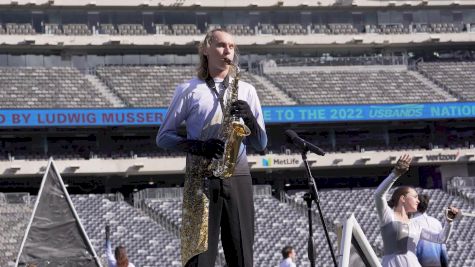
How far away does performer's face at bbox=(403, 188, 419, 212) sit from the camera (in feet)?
29.4

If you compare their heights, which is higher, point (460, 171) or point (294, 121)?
point (294, 121)

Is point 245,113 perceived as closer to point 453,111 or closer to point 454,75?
point 453,111

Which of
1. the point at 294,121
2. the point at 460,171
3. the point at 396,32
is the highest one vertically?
the point at 396,32

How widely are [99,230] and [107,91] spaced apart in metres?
13.9

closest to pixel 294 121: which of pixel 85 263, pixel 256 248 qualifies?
pixel 256 248

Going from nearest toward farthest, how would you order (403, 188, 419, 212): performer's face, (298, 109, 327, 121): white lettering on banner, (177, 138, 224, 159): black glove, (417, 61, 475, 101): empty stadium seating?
1. (177, 138, 224, 159): black glove
2. (403, 188, 419, 212): performer's face
3. (298, 109, 327, 121): white lettering on banner
4. (417, 61, 475, 101): empty stadium seating

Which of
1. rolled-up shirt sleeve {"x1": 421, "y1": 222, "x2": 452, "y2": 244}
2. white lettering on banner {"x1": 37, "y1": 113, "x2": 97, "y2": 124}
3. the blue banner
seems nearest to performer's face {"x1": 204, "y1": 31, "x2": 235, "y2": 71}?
rolled-up shirt sleeve {"x1": 421, "y1": 222, "x2": 452, "y2": 244}

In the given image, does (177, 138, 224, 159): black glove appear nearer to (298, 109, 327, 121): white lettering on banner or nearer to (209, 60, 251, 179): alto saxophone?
(209, 60, 251, 179): alto saxophone

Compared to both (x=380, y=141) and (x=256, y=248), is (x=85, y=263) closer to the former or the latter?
(x=256, y=248)

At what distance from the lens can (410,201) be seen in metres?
8.95

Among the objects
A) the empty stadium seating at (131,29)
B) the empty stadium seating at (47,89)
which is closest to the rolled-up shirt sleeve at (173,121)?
the empty stadium seating at (47,89)

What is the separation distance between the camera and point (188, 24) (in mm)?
54688

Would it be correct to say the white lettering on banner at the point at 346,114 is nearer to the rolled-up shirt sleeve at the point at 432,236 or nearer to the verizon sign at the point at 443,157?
the verizon sign at the point at 443,157

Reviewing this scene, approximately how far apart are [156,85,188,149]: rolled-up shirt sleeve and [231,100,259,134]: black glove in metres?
0.36
